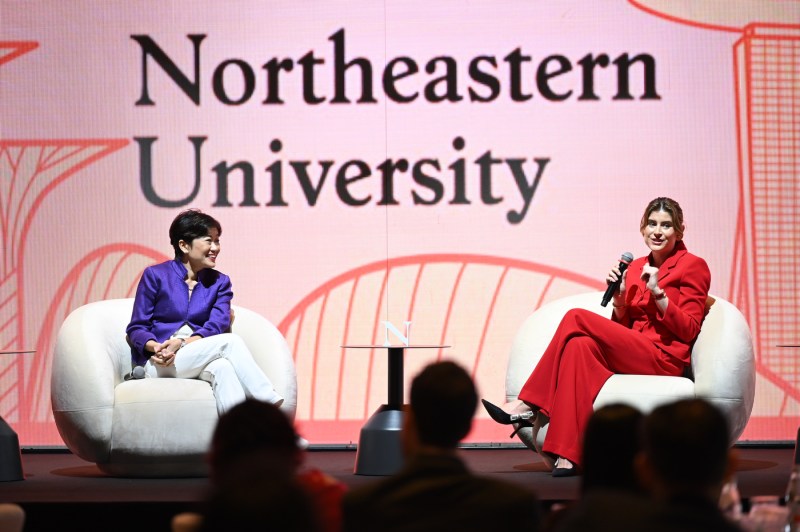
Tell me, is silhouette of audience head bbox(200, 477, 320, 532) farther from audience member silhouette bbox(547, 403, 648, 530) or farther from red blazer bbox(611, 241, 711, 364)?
red blazer bbox(611, 241, 711, 364)

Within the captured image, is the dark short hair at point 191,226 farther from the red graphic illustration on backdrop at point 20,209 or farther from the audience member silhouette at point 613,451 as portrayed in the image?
the audience member silhouette at point 613,451

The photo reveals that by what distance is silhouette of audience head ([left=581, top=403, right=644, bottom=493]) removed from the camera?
6.46 ft

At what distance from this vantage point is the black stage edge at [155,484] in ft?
11.6

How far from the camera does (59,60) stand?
595 centimetres

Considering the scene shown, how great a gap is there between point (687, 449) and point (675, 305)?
119 inches

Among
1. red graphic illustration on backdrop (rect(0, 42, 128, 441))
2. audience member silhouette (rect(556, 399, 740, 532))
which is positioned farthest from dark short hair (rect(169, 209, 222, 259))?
audience member silhouette (rect(556, 399, 740, 532))

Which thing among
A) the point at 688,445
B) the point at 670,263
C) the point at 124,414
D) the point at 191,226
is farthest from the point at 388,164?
the point at 688,445

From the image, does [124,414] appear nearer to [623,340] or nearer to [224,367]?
[224,367]

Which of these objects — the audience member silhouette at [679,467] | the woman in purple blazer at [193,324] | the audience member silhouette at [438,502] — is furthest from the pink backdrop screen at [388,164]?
the audience member silhouette at [679,467]

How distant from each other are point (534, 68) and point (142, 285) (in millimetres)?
2287

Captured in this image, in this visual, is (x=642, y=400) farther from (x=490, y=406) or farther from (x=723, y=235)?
(x=723, y=235)

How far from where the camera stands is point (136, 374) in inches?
184

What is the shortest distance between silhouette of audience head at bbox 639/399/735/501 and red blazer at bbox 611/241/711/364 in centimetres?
291

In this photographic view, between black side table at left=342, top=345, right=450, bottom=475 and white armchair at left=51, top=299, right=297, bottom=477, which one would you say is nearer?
white armchair at left=51, top=299, right=297, bottom=477
